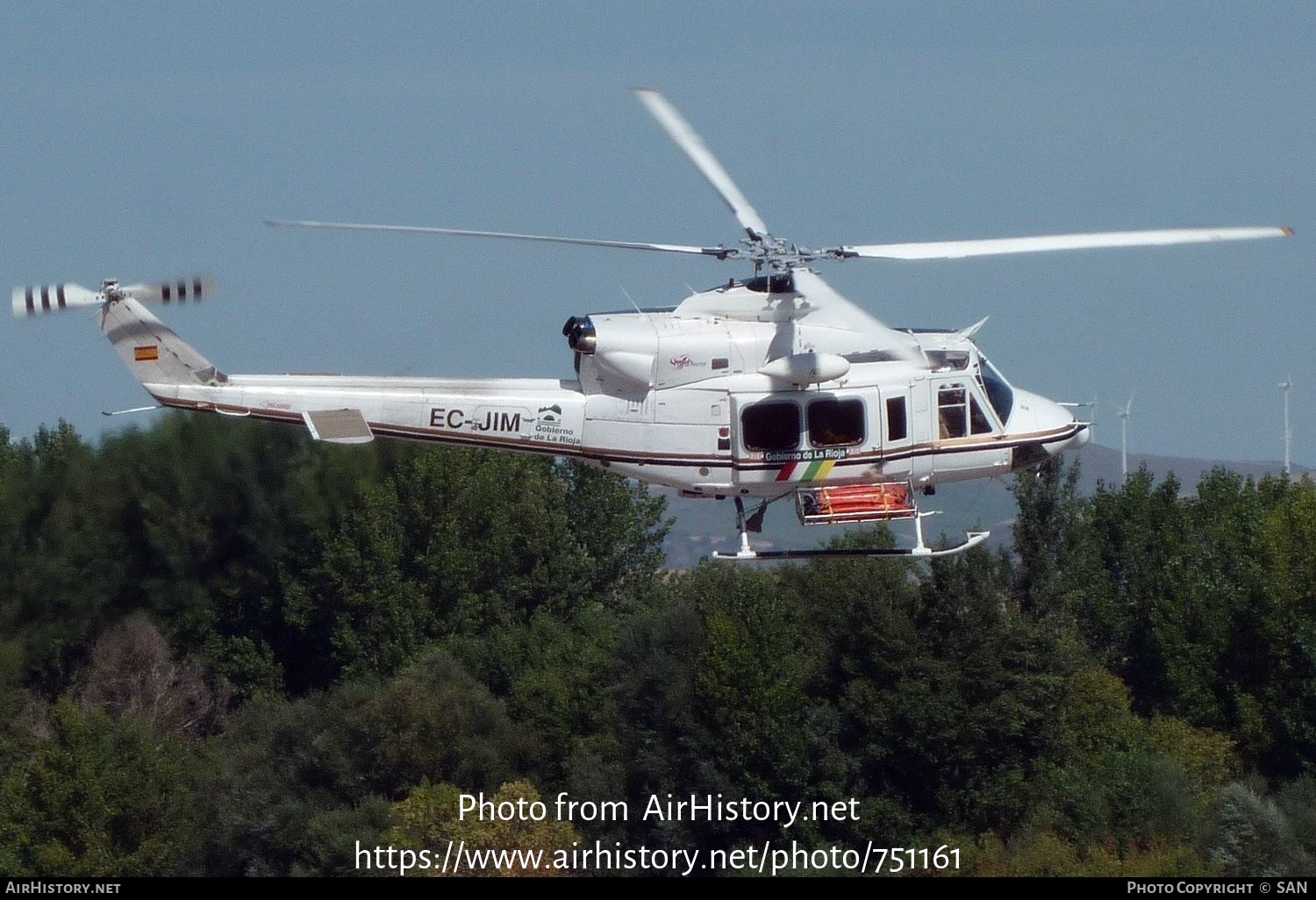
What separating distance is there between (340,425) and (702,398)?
4.69 m

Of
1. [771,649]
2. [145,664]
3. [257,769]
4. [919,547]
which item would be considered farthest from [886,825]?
[919,547]

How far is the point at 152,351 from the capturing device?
81.1 ft

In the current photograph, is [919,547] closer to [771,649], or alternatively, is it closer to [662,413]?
[662,413]

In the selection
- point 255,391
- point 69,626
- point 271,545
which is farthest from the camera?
point 271,545

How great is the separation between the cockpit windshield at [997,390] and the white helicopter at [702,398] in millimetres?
637

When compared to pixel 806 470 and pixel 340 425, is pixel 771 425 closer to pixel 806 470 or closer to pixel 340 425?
pixel 806 470

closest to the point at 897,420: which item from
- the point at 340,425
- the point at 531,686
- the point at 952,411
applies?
the point at 952,411

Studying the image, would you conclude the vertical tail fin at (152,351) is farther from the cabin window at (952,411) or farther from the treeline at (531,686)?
the treeline at (531,686)

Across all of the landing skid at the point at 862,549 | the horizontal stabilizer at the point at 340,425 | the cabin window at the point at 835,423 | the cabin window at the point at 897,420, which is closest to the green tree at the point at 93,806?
the horizontal stabilizer at the point at 340,425

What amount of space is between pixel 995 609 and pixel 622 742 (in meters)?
10.5

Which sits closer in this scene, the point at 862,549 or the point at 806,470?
the point at 806,470

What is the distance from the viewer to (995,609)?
50.3m

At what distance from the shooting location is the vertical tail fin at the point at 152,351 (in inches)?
969

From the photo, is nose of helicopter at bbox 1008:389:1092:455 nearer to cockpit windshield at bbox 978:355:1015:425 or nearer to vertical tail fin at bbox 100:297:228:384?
cockpit windshield at bbox 978:355:1015:425
